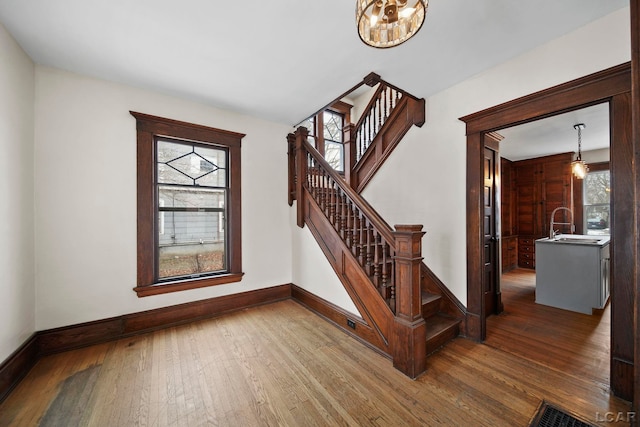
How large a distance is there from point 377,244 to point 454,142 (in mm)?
1517

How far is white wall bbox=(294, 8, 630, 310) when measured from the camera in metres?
1.93

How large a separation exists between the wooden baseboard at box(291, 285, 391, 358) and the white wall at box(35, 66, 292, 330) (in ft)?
4.70

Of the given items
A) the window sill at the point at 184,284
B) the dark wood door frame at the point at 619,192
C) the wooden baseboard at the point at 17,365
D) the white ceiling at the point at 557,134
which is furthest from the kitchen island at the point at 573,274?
the wooden baseboard at the point at 17,365

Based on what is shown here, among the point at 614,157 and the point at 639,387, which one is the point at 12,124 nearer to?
the point at 639,387

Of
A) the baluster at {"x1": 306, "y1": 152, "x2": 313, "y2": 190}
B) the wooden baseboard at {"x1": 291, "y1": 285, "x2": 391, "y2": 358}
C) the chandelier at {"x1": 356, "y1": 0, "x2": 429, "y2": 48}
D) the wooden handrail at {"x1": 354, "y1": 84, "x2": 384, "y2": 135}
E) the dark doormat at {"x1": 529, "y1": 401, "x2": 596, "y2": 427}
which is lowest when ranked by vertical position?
the dark doormat at {"x1": 529, "y1": 401, "x2": 596, "y2": 427}

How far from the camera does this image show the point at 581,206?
5715mm

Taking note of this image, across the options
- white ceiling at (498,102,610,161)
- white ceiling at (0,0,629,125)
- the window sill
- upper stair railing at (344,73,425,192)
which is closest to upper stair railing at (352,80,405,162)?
upper stair railing at (344,73,425,192)

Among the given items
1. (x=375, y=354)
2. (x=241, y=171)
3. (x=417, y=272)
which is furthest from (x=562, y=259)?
(x=241, y=171)

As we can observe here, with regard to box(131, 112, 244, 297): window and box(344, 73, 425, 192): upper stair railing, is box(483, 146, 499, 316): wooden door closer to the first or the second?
box(344, 73, 425, 192): upper stair railing

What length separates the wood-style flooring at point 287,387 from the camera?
65.2 inches

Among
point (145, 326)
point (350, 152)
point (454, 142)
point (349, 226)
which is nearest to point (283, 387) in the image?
point (349, 226)

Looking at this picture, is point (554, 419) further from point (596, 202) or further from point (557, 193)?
point (596, 202)

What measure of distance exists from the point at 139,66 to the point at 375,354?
370 centimetres

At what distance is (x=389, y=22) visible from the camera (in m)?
1.32
